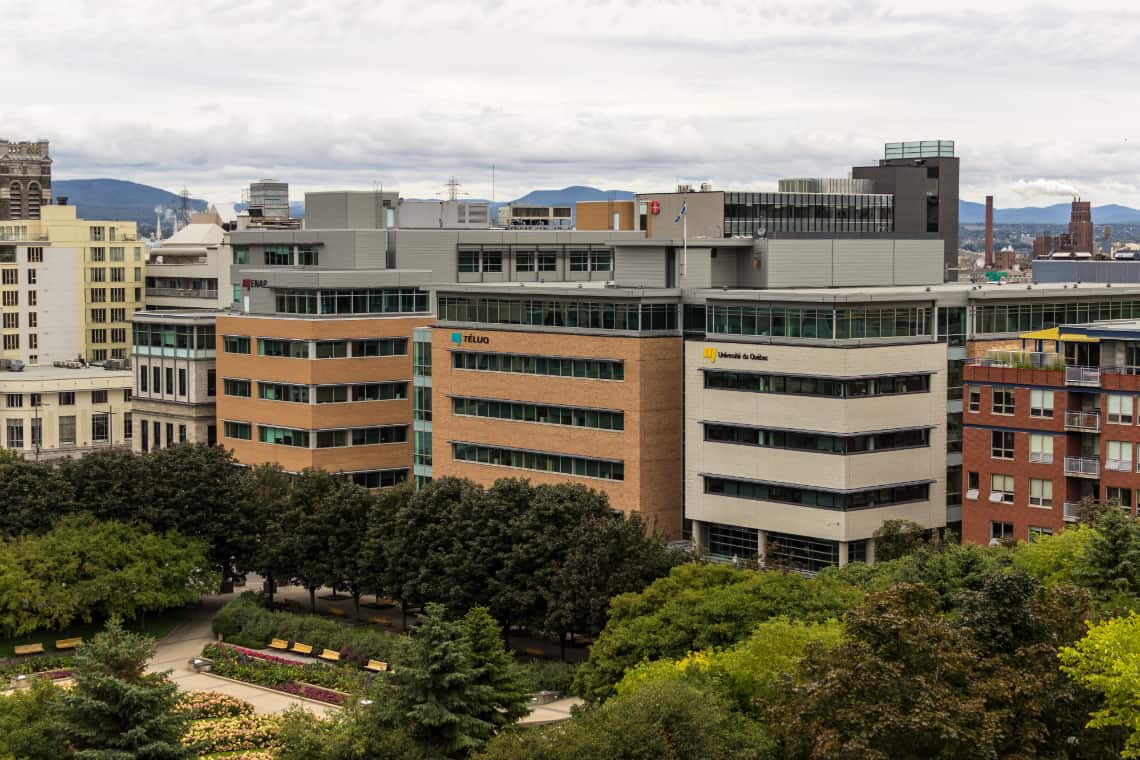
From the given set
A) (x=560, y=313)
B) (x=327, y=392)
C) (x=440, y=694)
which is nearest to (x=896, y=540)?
(x=560, y=313)

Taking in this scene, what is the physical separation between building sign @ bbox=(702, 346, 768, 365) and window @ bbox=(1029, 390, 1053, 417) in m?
15.8

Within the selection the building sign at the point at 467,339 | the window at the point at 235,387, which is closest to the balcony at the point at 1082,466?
the building sign at the point at 467,339

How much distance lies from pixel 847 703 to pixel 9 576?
203ft

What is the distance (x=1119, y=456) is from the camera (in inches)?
3755

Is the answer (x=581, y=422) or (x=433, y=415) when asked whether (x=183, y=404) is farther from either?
(x=581, y=422)

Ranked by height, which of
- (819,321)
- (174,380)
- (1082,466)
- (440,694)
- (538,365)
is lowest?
(440,694)

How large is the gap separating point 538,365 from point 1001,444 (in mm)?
31827

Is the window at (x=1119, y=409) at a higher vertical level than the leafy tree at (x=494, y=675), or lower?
higher

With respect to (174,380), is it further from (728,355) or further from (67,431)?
(728,355)

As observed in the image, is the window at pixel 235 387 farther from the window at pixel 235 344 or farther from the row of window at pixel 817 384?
the row of window at pixel 817 384

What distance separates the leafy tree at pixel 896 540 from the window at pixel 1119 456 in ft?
37.0

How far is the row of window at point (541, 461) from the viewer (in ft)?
370

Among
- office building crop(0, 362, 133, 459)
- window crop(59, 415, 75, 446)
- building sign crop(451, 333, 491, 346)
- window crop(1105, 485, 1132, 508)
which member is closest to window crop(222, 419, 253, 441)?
building sign crop(451, 333, 491, 346)

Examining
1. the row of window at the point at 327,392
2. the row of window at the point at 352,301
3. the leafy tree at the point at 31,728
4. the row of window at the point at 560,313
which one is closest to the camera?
the leafy tree at the point at 31,728
